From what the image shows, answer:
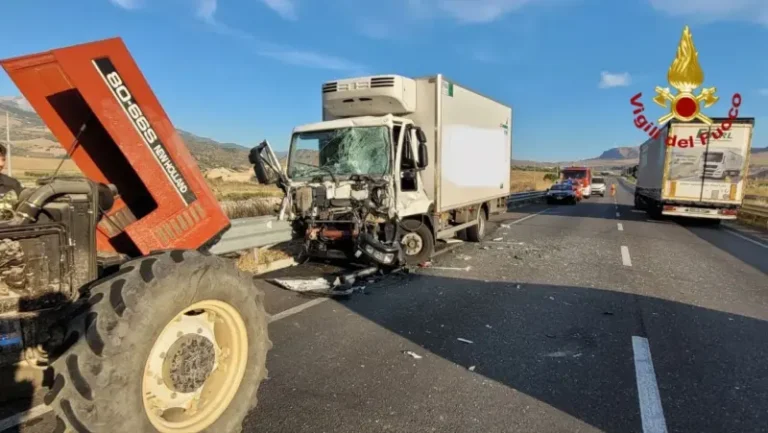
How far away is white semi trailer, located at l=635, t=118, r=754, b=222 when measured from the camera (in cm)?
1798

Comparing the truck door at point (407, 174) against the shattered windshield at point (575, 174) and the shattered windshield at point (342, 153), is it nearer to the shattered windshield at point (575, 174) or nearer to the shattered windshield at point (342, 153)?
the shattered windshield at point (342, 153)

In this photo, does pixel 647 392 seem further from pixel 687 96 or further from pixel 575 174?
pixel 575 174

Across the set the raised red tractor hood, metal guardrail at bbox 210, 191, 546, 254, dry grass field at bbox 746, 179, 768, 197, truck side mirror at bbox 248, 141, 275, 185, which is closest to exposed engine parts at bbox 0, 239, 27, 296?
the raised red tractor hood

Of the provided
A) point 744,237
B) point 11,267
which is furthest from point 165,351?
point 744,237

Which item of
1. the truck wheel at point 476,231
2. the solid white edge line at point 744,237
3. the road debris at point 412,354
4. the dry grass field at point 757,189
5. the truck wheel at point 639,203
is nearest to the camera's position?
the road debris at point 412,354

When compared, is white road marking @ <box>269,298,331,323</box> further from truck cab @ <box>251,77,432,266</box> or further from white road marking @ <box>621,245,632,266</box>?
white road marking @ <box>621,245,632,266</box>

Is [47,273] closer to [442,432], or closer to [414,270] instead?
[442,432]

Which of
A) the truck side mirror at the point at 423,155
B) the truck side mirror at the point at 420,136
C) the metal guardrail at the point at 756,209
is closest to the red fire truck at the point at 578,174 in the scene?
the metal guardrail at the point at 756,209

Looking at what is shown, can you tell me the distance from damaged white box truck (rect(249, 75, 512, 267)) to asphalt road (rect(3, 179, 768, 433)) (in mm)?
914

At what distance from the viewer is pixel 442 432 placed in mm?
3268

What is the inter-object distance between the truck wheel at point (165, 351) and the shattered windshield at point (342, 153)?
17.5 ft

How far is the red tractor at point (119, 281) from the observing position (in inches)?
92.8

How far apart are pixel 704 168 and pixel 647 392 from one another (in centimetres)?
1807

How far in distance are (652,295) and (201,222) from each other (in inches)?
261
